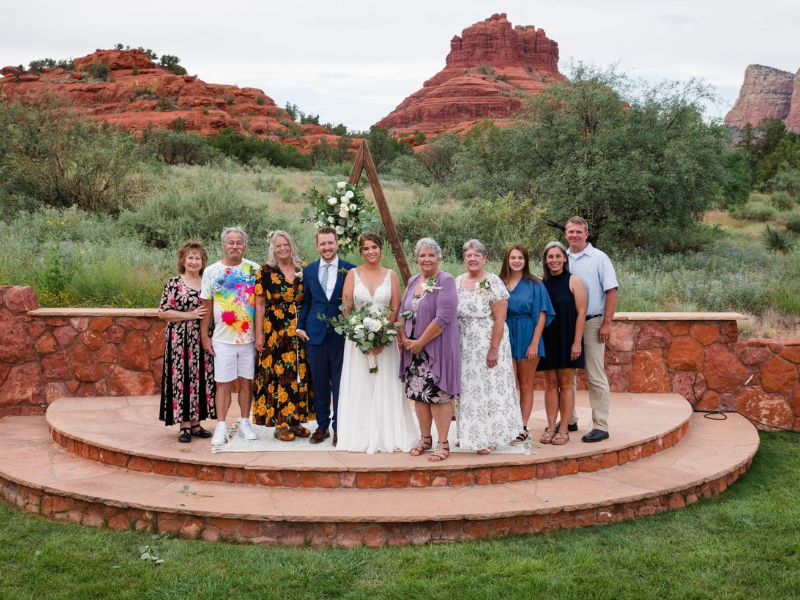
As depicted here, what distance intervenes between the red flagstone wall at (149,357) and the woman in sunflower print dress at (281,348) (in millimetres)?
2135

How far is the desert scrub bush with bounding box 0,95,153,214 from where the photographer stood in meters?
14.5

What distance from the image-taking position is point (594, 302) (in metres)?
5.47

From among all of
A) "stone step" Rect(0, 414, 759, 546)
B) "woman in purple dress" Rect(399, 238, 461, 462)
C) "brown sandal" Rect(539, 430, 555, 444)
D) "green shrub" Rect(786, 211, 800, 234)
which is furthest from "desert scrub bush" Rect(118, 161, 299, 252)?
"green shrub" Rect(786, 211, 800, 234)

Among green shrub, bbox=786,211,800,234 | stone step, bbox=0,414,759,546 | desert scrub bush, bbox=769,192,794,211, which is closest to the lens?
stone step, bbox=0,414,759,546

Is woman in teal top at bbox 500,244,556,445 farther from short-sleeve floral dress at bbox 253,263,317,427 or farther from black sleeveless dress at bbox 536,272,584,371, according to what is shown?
short-sleeve floral dress at bbox 253,263,317,427

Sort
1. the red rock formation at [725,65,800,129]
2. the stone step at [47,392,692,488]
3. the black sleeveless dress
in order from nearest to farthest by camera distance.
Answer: the stone step at [47,392,692,488] < the black sleeveless dress < the red rock formation at [725,65,800,129]

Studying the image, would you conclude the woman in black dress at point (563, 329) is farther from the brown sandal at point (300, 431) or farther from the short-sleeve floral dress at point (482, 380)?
the brown sandal at point (300, 431)

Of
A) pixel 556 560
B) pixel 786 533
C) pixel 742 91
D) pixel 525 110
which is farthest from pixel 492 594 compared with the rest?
pixel 742 91

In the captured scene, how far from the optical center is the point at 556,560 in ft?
13.3

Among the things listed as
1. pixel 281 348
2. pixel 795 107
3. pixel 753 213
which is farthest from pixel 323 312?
pixel 795 107

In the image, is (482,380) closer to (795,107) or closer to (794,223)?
(794,223)

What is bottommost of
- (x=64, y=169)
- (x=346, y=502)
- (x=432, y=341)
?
(x=346, y=502)

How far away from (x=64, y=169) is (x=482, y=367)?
508 inches

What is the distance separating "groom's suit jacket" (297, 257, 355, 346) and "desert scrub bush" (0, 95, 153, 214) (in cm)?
1051
